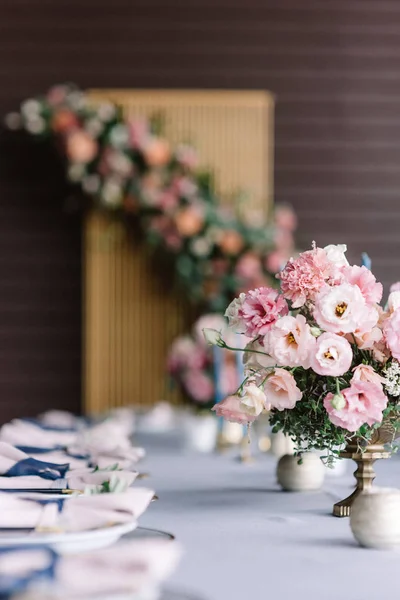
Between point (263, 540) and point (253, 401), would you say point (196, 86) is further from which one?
point (263, 540)

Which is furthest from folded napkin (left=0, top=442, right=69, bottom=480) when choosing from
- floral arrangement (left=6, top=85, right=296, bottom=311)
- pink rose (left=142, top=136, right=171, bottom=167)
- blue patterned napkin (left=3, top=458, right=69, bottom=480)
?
pink rose (left=142, top=136, right=171, bottom=167)

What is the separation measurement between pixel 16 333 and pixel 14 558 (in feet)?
14.4

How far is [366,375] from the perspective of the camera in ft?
4.13

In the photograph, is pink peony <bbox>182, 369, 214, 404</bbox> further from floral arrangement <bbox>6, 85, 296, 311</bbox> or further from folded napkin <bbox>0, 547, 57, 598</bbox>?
folded napkin <bbox>0, 547, 57, 598</bbox>

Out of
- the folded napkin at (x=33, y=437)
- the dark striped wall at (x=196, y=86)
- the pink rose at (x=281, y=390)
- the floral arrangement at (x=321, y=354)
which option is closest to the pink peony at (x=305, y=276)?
the floral arrangement at (x=321, y=354)

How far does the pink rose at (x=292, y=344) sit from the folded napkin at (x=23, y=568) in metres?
0.46

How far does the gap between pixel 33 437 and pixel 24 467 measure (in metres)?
A: 0.64

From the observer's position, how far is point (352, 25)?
17.3 ft

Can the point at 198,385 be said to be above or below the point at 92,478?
below

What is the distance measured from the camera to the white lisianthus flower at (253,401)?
1.27 m

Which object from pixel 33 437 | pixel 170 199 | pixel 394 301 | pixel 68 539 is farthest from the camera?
pixel 170 199

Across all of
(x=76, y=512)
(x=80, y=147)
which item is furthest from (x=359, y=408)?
(x=80, y=147)

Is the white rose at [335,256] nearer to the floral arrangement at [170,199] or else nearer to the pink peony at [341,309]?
the pink peony at [341,309]

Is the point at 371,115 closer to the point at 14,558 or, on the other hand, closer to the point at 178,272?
the point at 178,272
